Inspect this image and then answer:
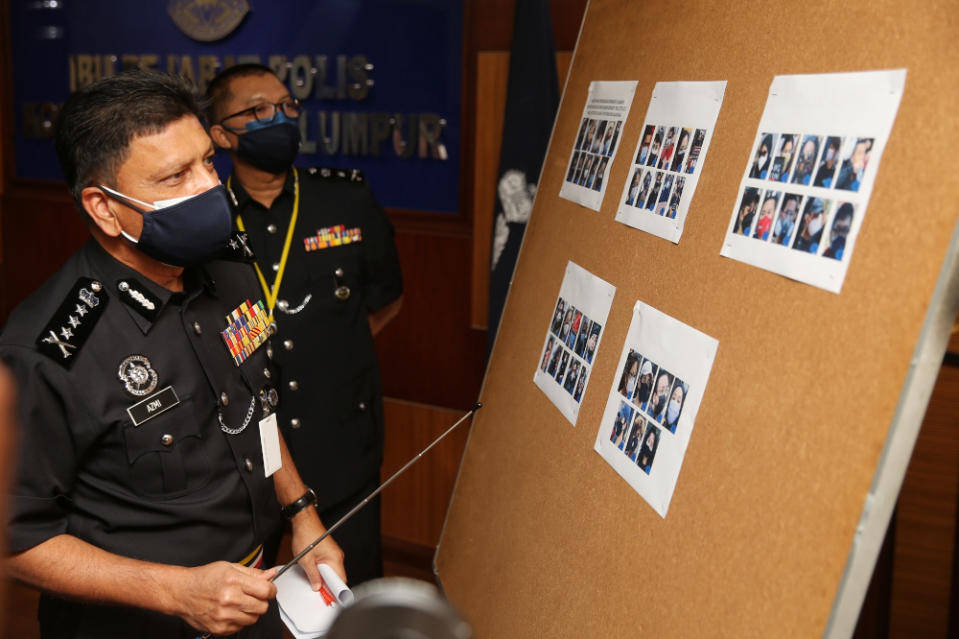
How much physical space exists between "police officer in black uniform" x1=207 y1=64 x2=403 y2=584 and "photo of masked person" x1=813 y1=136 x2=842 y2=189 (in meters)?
1.80

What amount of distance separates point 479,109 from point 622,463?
6.48 feet

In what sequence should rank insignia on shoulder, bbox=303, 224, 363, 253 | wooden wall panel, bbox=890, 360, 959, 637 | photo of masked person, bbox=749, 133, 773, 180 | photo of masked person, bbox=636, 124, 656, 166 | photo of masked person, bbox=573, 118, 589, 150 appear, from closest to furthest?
photo of masked person, bbox=749, 133, 773, 180
photo of masked person, bbox=636, 124, 656, 166
photo of masked person, bbox=573, 118, 589, 150
wooden wall panel, bbox=890, 360, 959, 637
rank insignia on shoulder, bbox=303, 224, 363, 253

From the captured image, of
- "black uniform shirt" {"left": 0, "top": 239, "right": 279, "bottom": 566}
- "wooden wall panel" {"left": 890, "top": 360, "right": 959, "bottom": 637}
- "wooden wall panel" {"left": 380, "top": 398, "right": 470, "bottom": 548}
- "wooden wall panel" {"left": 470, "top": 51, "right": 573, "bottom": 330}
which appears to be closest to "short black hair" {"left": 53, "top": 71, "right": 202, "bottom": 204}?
"black uniform shirt" {"left": 0, "top": 239, "right": 279, "bottom": 566}

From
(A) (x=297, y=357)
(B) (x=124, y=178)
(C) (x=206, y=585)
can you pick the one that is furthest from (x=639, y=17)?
(A) (x=297, y=357)

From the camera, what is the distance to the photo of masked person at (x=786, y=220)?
945 millimetres

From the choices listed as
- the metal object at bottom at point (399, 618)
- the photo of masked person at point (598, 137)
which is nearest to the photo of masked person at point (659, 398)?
the photo of masked person at point (598, 137)

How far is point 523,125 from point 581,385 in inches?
54.3

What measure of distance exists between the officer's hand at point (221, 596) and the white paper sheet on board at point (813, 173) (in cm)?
94

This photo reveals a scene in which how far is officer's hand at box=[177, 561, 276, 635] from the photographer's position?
1.41 m

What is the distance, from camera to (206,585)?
4.66 ft

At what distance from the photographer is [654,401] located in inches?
46.1

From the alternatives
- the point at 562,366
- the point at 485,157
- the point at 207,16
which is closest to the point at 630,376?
the point at 562,366

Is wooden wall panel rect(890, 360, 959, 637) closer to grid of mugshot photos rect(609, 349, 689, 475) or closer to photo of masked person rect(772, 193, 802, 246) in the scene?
grid of mugshot photos rect(609, 349, 689, 475)

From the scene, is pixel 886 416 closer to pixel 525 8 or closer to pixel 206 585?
pixel 206 585
